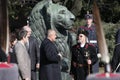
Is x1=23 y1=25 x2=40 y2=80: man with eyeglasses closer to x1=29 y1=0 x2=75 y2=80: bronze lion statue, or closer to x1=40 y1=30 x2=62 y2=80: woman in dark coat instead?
x1=29 y1=0 x2=75 y2=80: bronze lion statue

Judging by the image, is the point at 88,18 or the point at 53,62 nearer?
the point at 53,62

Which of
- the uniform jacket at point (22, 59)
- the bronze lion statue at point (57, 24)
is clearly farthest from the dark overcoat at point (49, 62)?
the bronze lion statue at point (57, 24)

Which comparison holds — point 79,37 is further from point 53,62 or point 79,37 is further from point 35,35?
point 35,35

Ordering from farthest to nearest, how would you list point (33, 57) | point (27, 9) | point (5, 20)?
point (27, 9)
point (33, 57)
point (5, 20)

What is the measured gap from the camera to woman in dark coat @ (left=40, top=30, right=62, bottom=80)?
885 centimetres

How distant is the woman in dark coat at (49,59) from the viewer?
8.85 meters

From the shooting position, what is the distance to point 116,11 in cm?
2383

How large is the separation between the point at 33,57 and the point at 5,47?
6052mm

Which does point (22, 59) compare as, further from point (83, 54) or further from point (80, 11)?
point (80, 11)

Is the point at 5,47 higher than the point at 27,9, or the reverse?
the point at 5,47

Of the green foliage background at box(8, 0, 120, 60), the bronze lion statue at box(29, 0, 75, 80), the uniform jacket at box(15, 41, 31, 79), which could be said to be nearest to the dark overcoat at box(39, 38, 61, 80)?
the uniform jacket at box(15, 41, 31, 79)

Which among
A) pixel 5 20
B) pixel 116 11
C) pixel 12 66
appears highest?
pixel 5 20

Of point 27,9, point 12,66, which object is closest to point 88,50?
point 12,66

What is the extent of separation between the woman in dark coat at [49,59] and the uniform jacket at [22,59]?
1.05 ft
